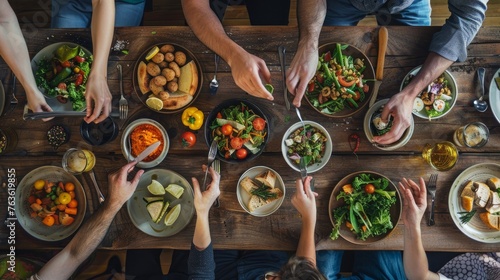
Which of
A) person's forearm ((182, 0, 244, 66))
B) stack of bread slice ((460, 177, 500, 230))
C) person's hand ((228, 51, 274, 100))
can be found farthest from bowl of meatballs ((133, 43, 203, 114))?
stack of bread slice ((460, 177, 500, 230))

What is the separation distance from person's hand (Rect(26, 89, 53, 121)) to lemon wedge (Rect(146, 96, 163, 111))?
1.76 feet

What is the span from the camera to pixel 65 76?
6.75 feet

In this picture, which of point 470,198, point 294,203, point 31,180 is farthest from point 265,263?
point 31,180

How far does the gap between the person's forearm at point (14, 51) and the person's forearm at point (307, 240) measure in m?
1.56

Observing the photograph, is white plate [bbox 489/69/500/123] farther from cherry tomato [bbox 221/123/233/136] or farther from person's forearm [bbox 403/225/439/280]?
cherry tomato [bbox 221/123/233/136]

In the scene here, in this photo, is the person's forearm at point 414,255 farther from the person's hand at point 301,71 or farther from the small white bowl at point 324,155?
the person's hand at point 301,71

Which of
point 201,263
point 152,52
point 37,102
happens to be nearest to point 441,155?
point 201,263

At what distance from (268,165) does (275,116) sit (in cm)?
27

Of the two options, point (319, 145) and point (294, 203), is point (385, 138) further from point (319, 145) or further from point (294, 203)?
point (294, 203)

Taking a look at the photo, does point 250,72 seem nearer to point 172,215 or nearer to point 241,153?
point 241,153

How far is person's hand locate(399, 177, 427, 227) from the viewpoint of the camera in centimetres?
193

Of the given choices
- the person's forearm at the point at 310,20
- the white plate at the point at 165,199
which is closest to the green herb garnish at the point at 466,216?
the person's forearm at the point at 310,20

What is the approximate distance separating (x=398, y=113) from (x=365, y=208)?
51 centimetres

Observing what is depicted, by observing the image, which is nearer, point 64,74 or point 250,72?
point 250,72
